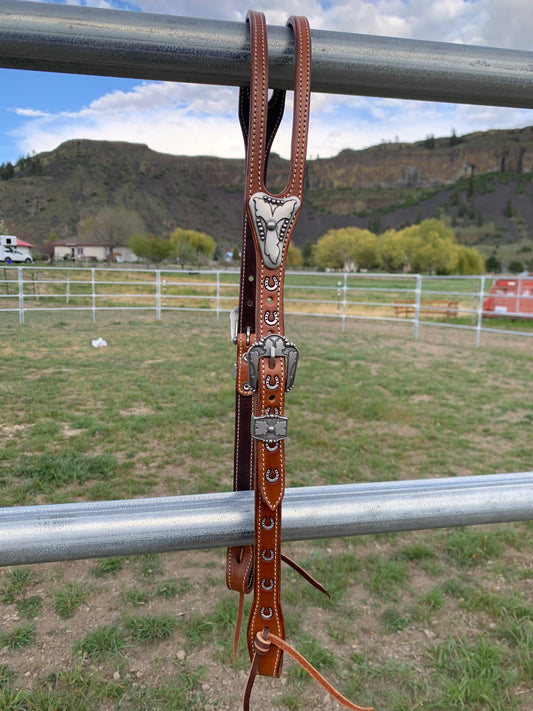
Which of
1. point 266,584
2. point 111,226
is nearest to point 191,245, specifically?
point 111,226

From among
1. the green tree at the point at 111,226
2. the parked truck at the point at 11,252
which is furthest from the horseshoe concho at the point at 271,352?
the green tree at the point at 111,226

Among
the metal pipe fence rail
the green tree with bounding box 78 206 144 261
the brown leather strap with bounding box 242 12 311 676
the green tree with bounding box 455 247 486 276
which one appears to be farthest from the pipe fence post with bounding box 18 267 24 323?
the green tree with bounding box 455 247 486 276

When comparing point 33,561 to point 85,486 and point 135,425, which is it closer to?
point 85,486

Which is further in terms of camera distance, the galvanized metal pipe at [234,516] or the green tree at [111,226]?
the green tree at [111,226]

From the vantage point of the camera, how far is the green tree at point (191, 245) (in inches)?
51.5

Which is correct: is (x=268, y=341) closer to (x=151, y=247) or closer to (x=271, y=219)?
(x=271, y=219)

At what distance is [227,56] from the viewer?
0.44 meters

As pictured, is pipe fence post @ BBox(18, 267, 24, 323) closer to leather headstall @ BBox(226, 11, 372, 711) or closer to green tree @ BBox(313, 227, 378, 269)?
leather headstall @ BBox(226, 11, 372, 711)

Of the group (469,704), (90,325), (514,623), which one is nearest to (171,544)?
(90,325)

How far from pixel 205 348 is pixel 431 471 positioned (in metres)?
1.21

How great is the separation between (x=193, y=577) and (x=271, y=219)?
48.8 inches

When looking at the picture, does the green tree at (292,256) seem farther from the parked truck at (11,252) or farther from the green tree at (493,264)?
the green tree at (493,264)

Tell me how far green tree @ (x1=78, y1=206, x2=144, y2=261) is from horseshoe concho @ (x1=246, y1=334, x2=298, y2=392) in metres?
0.67

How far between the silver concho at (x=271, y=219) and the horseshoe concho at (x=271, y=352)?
8 cm
